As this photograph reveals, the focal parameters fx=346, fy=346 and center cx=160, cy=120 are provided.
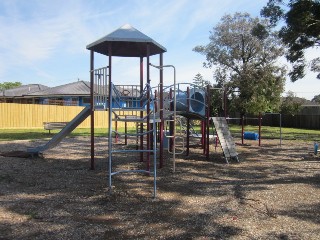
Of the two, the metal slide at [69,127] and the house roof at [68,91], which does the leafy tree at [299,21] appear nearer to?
the metal slide at [69,127]

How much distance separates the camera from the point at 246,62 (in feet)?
114

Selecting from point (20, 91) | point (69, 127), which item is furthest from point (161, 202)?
point (20, 91)

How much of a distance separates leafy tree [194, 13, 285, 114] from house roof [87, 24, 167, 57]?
2473cm

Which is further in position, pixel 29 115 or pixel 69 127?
pixel 29 115

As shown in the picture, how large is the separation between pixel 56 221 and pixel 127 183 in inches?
93.8

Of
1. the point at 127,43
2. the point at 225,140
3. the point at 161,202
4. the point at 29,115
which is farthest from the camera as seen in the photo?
the point at 29,115

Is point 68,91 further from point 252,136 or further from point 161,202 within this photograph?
point 161,202

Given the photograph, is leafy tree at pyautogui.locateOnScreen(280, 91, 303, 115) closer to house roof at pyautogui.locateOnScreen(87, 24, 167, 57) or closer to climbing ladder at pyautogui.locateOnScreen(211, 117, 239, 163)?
climbing ladder at pyautogui.locateOnScreen(211, 117, 239, 163)

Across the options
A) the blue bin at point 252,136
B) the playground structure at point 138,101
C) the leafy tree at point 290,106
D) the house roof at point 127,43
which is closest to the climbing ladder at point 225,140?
the playground structure at point 138,101

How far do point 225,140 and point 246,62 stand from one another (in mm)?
26530

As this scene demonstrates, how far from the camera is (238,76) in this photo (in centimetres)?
3462

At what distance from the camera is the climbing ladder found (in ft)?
31.1

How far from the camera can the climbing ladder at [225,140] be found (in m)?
9.49

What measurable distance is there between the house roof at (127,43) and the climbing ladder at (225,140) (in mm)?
2980
